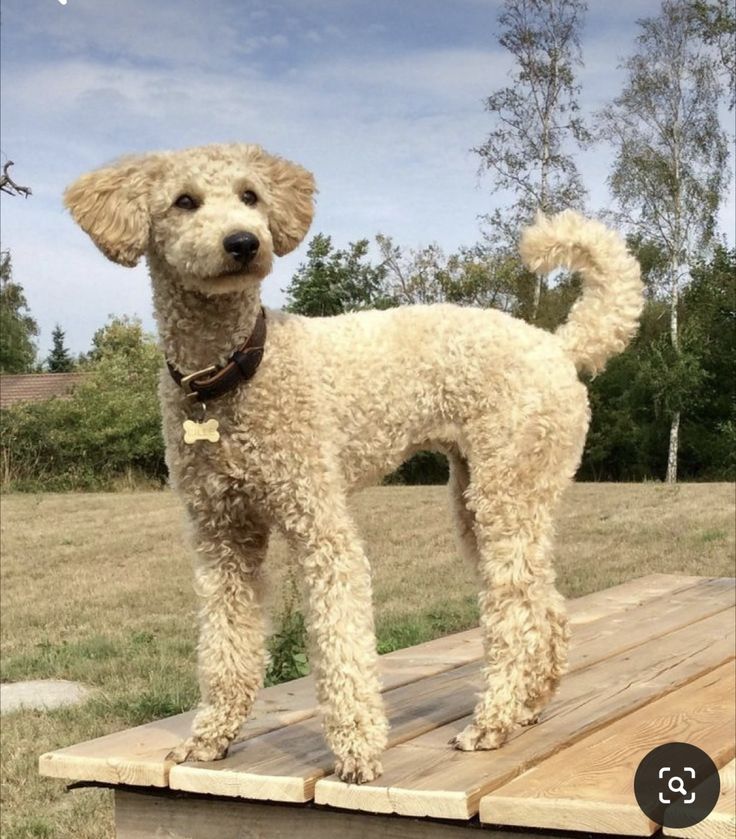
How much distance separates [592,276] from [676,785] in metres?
1.50

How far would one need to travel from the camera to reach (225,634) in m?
2.79

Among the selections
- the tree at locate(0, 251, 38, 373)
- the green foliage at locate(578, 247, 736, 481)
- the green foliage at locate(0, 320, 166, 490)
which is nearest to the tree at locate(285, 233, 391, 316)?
the green foliage at locate(0, 320, 166, 490)

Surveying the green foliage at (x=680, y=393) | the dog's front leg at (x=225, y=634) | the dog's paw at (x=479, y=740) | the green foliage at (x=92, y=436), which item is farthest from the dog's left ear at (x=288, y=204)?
the green foliage at (x=680, y=393)

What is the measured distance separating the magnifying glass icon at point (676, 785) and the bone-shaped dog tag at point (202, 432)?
1385 mm

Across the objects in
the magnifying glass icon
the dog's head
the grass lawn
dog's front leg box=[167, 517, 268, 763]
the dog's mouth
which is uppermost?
the dog's head

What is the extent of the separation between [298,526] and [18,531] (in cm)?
879

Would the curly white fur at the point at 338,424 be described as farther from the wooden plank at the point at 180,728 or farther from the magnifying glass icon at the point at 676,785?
the magnifying glass icon at the point at 676,785

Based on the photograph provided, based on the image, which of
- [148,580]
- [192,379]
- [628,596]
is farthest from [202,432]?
[148,580]

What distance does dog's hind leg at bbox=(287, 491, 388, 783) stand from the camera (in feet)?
8.33

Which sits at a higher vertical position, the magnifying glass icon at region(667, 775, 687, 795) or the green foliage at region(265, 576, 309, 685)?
the magnifying glass icon at region(667, 775, 687, 795)

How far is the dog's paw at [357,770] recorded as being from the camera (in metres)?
2.55

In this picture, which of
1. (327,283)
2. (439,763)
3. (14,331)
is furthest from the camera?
(14,331)

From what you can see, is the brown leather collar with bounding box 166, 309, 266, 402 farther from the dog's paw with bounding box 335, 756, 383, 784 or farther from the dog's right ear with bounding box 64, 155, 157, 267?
the dog's paw with bounding box 335, 756, 383, 784

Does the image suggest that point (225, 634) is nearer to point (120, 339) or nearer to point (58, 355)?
point (120, 339)
